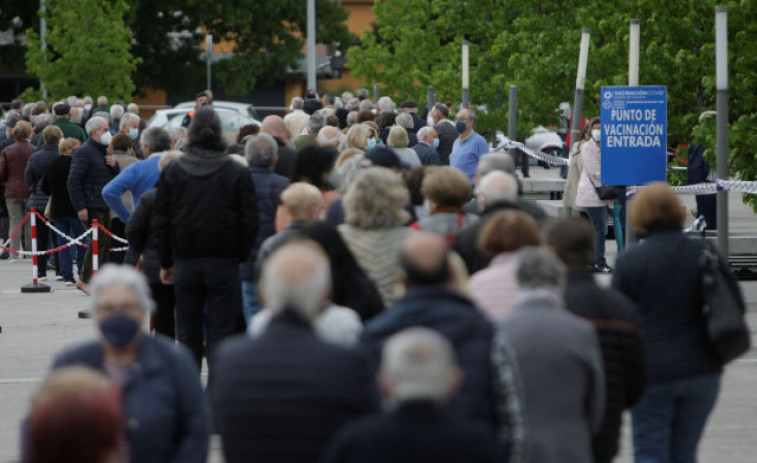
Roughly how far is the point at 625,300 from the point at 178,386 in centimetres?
207

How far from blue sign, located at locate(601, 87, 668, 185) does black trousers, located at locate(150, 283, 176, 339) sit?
5.13 metres

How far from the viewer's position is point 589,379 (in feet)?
18.9

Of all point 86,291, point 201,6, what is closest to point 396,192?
point 86,291

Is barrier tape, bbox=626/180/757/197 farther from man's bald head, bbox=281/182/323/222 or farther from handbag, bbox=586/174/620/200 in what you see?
man's bald head, bbox=281/182/323/222

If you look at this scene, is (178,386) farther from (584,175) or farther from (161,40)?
(161,40)

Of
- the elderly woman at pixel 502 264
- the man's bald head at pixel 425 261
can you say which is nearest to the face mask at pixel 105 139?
the elderly woman at pixel 502 264

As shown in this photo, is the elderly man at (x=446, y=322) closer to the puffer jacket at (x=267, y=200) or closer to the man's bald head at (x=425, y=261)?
the man's bald head at (x=425, y=261)

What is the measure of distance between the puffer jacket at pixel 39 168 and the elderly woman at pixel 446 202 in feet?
34.9

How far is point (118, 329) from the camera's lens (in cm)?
518

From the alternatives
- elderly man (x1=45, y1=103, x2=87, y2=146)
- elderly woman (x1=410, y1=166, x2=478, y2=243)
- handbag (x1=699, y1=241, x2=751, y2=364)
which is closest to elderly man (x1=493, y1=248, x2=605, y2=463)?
handbag (x1=699, y1=241, x2=751, y2=364)

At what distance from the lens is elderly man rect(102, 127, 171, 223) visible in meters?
12.1

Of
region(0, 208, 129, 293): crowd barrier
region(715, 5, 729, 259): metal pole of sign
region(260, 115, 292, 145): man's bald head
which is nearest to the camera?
region(260, 115, 292, 145): man's bald head

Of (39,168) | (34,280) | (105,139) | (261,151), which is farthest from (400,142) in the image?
(39,168)

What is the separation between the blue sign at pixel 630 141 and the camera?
14.3 m
